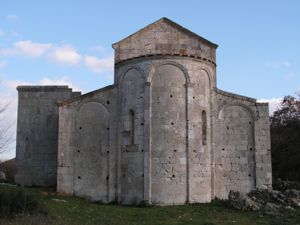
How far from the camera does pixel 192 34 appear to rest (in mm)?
19078

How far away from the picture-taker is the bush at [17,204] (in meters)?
11.3

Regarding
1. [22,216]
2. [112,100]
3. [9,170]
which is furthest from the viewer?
[9,170]

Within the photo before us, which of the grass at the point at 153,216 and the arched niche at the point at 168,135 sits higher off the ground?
the arched niche at the point at 168,135

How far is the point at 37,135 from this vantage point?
23.2 m

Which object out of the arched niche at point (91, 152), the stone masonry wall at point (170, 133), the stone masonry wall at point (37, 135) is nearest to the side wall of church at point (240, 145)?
the stone masonry wall at point (170, 133)

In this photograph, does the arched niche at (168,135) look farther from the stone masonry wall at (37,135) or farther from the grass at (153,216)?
the stone masonry wall at (37,135)

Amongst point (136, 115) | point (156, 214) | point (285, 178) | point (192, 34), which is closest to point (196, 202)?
point (156, 214)

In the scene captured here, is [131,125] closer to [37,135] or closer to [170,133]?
[170,133]

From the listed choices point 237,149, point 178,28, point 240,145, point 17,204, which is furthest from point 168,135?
point 17,204

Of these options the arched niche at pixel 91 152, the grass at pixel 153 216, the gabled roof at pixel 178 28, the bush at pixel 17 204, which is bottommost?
the grass at pixel 153 216

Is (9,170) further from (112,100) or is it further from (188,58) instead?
(188,58)

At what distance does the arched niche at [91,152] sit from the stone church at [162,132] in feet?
0.15

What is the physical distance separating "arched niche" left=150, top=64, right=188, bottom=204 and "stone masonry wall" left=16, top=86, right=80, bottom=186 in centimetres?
790

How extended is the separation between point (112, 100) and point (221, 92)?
17.0ft
